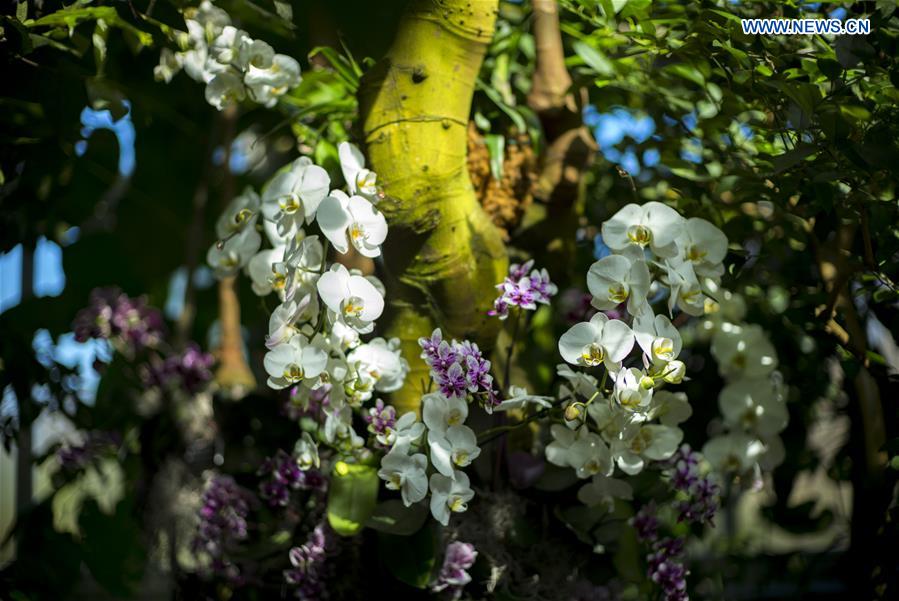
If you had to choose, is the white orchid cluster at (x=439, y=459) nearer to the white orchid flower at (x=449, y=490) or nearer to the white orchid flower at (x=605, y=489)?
the white orchid flower at (x=449, y=490)

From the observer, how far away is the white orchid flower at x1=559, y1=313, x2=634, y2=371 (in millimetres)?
786

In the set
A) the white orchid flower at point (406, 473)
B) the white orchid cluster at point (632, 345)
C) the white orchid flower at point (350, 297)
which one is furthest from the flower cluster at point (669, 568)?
the white orchid flower at point (350, 297)

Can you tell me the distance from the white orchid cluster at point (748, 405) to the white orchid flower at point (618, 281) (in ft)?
0.95

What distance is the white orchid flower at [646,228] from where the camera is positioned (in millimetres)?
839

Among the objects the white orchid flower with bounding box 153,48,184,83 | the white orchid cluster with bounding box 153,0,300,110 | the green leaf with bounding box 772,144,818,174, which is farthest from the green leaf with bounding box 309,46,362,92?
the green leaf with bounding box 772,144,818,174

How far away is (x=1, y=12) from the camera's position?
0.97m

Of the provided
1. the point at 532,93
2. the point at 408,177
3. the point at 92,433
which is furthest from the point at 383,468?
the point at 92,433

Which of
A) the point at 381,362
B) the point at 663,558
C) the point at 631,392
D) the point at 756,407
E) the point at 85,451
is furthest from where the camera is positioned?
the point at 85,451

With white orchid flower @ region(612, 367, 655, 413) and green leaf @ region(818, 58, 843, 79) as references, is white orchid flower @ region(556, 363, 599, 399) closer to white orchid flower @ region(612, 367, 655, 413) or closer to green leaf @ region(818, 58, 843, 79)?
white orchid flower @ region(612, 367, 655, 413)

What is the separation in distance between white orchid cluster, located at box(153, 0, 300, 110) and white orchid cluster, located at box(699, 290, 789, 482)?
589mm

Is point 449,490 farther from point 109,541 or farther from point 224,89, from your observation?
point 109,541

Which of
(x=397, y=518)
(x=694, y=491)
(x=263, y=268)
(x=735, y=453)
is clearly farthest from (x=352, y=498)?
(x=735, y=453)

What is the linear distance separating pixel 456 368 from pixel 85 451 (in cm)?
74

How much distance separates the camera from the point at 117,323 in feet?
4.26
